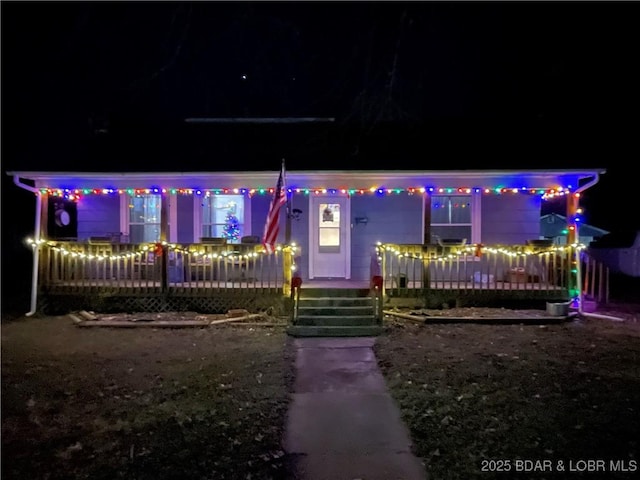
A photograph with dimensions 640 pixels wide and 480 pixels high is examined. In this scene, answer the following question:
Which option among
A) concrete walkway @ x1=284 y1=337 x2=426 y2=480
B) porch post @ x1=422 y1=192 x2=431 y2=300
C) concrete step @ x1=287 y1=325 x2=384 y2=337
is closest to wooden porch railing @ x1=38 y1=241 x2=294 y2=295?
concrete step @ x1=287 y1=325 x2=384 y2=337

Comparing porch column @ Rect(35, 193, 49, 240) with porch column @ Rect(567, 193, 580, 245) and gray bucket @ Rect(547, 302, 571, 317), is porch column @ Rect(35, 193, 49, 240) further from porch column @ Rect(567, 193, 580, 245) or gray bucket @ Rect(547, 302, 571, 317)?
porch column @ Rect(567, 193, 580, 245)

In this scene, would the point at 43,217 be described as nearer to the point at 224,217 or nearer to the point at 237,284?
the point at 224,217

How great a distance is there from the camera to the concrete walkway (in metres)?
Result: 4.45

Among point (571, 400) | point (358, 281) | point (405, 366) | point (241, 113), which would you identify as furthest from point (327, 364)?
point (241, 113)

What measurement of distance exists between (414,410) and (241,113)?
17257mm

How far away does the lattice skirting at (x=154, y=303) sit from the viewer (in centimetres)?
1220

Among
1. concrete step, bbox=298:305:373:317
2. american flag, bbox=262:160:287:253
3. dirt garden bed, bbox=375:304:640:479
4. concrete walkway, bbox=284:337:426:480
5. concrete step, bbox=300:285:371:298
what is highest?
american flag, bbox=262:160:287:253

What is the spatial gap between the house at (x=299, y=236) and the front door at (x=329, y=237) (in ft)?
0.09

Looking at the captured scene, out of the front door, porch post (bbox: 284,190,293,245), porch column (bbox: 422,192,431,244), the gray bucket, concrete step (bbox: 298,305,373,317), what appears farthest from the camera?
the front door

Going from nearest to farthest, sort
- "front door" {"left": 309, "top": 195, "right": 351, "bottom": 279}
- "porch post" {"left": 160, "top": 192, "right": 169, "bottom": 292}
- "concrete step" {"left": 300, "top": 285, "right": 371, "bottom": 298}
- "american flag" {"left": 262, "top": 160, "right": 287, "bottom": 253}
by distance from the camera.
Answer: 1. "american flag" {"left": 262, "top": 160, "right": 287, "bottom": 253}
2. "concrete step" {"left": 300, "top": 285, "right": 371, "bottom": 298}
3. "porch post" {"left": 160, "top": 192, "right": 169, "bottom": 292}
4. "front door" {"left": 309, "top": 195, "right": 351, "bottom": 279}

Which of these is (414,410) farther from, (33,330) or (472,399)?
(33,330)

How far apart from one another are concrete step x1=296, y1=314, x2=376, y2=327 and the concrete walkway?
2.12 meters

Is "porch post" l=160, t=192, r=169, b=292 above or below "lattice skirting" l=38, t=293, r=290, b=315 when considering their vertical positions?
above

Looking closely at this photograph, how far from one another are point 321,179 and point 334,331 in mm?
3934
